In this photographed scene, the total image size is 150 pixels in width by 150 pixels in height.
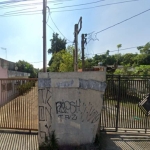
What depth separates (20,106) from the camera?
5.30 metres

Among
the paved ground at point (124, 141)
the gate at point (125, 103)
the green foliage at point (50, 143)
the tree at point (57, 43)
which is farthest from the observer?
the tree at point (57, 43)

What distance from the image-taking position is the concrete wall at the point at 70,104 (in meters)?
4.32

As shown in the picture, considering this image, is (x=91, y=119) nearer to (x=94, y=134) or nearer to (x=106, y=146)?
(x=94, y=134)

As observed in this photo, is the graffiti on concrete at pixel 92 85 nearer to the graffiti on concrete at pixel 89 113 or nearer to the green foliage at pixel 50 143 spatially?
the graffiti on concrete at pixel 89 113

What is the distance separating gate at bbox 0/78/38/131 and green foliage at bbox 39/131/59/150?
3.42ft

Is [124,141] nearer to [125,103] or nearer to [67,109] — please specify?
[125,103]

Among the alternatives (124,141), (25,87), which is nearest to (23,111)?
(25,87)

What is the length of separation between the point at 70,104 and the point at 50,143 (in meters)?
1.19

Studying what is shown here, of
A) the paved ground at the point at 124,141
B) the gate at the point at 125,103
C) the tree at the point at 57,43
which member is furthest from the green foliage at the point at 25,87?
the tree at the point at 57,43

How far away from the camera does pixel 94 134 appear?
14.8 feet

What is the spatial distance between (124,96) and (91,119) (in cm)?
160

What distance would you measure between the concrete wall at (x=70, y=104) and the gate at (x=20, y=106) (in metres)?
0.98

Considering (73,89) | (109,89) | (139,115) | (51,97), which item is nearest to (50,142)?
(51,97)

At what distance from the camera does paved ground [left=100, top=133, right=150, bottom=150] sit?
179 inches
